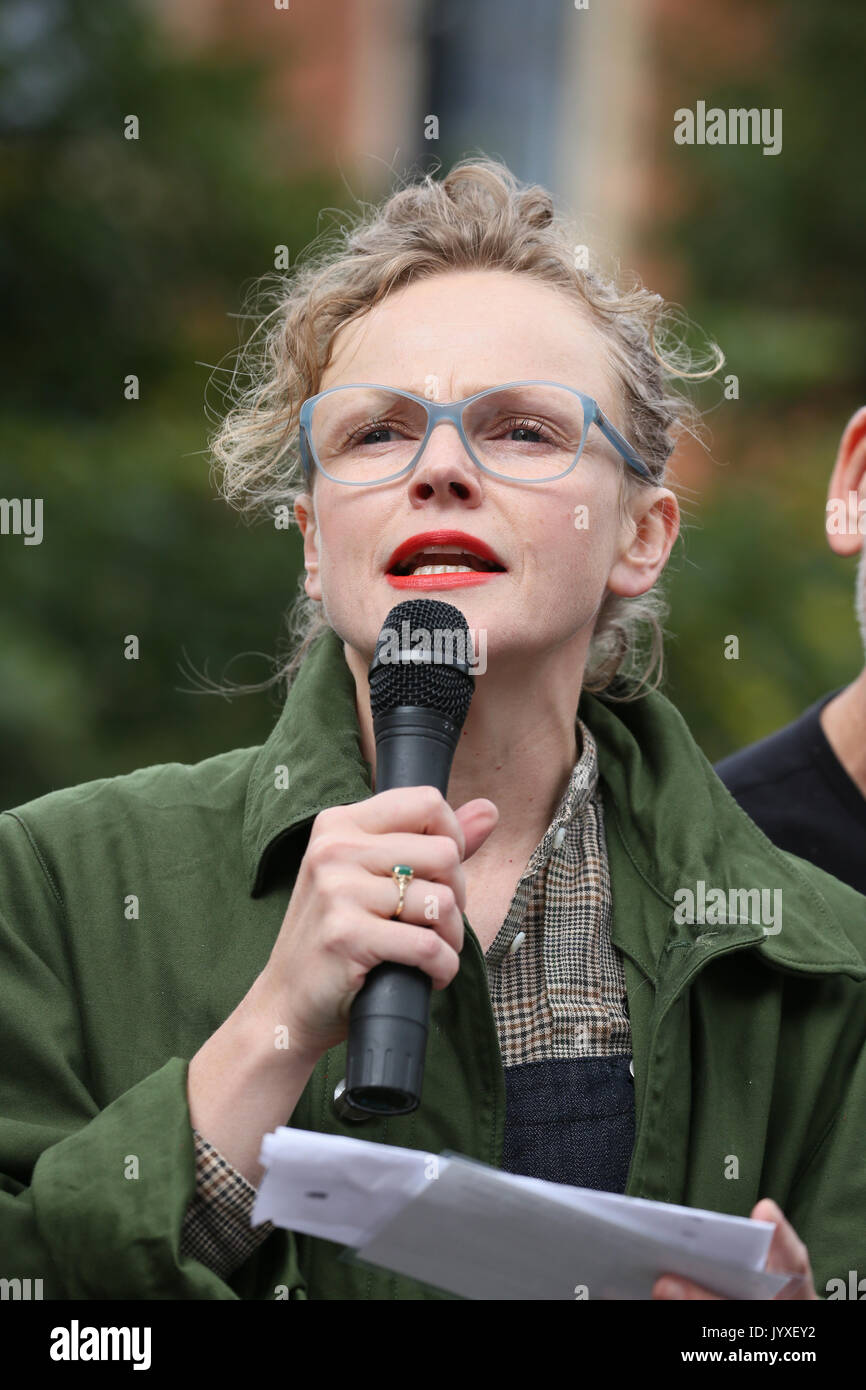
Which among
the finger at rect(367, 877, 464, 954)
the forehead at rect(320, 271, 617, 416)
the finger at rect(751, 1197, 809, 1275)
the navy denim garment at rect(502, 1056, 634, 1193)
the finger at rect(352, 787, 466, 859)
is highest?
the forehead at rect(320, 271, 617, 416)

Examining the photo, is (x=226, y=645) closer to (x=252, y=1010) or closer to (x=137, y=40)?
(x=137, y=40)

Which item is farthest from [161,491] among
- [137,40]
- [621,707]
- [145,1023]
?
[145,1023]

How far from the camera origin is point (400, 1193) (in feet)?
6.12

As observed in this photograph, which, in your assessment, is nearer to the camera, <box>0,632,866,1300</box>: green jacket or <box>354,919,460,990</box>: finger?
<box>354,919,460,990</box>: finger

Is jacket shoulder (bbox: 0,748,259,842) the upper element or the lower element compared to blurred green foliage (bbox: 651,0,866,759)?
lower

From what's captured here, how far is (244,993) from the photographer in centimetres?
247

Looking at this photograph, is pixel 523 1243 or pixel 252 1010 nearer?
pixel 523 1243

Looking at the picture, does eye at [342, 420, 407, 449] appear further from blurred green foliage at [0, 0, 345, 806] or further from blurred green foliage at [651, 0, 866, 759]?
blurred green foliage at [651, 0, 866, 759]

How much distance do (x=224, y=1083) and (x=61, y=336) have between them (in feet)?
20.7

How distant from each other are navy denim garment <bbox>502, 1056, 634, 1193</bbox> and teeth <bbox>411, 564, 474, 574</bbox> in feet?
2.28

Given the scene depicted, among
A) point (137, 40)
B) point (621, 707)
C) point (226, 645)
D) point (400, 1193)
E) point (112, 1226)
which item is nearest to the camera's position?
point (400, 1193)

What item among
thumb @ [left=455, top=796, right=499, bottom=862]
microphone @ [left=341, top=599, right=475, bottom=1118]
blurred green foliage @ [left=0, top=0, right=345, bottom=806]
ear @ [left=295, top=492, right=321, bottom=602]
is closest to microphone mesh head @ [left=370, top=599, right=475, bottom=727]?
microphone @ [left=341, top=599, right=475, bottom=1118]

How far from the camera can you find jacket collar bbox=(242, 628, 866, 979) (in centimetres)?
261

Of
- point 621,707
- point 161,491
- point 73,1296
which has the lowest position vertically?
point 73,1296
